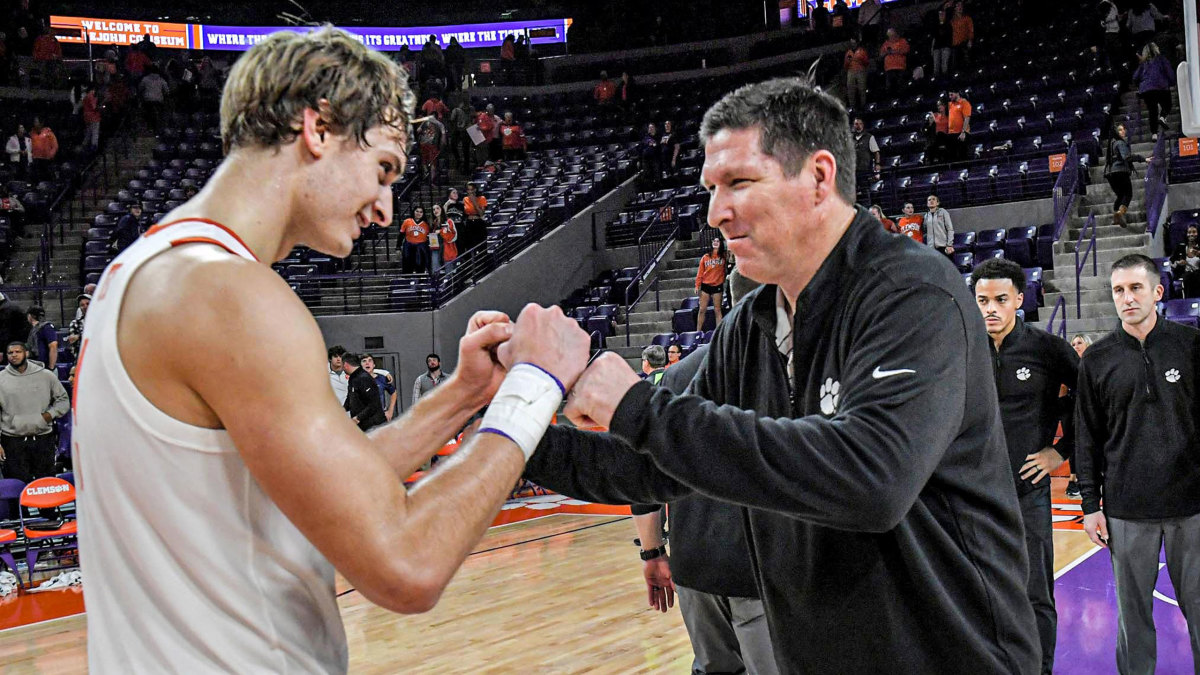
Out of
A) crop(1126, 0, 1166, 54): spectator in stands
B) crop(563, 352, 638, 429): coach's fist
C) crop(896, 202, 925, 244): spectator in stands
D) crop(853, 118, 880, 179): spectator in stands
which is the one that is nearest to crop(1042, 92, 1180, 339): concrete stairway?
crop(1126, 0, 1166, 54): spectator in stands

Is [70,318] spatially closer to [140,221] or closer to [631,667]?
[140,221]

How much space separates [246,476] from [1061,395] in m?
4.70

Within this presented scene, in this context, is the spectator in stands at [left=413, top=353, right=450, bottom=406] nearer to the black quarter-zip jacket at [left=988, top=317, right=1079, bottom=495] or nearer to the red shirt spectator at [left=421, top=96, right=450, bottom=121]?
the red shirt spectator at [left=421, top=96, right=450, bottom=121]

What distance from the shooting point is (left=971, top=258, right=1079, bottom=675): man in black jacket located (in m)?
4.65

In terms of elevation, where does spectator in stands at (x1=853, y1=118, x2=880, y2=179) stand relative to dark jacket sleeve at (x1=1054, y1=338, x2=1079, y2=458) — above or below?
above

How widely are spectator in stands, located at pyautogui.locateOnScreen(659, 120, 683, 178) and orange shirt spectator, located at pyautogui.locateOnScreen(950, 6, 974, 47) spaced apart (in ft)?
17.1

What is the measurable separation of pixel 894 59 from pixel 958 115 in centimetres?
372

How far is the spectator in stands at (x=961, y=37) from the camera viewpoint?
61.0 ft

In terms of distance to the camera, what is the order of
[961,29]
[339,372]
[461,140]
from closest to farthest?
[339,372]
[961,29]
[461,140]

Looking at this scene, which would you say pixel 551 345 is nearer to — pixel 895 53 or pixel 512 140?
pixel 895 53

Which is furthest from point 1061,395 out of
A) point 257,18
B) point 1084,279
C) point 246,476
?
point 257,18

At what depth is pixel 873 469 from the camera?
1.62 meters

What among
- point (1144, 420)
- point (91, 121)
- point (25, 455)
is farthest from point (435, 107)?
point (1144, 420)

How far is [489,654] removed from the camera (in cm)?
568
